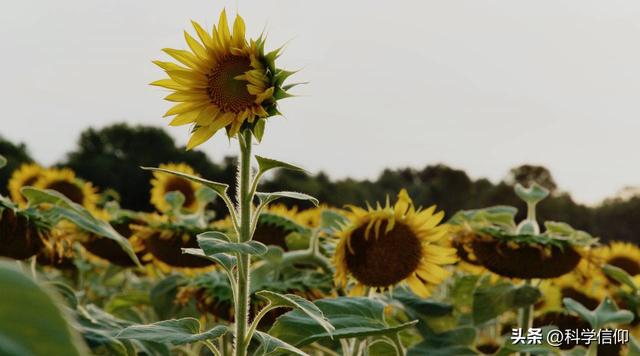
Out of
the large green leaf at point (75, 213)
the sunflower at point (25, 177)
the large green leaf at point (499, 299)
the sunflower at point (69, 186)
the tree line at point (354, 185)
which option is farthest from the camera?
the tree line at point (354, 185)

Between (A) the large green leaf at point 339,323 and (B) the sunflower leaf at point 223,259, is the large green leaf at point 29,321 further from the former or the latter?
(A) the large green leaf at point 339,323

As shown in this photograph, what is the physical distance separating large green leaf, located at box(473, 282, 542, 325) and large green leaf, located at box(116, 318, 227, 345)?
929mm

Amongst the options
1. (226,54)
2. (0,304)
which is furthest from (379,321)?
(0,304)

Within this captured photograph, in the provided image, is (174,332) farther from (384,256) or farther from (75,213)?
(384,256)

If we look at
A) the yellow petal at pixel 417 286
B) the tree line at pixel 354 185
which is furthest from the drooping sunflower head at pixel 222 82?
the tree line at pixel 354 185

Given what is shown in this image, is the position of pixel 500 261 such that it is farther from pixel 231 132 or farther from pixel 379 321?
pixel 231 132

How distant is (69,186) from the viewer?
331cm

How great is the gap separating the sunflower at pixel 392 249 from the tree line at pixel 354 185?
25.1ft

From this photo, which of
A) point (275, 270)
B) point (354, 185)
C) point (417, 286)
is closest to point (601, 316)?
point (417, 286)

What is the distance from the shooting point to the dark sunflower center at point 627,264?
2.68 m

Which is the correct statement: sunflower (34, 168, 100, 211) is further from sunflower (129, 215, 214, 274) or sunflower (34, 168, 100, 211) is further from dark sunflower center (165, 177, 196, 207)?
sunflower (129, 215, 214, 274)

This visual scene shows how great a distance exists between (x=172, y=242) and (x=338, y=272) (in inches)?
22.5

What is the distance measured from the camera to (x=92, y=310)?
1281 millimetres

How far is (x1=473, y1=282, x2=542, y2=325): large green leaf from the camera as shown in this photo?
1.64m
